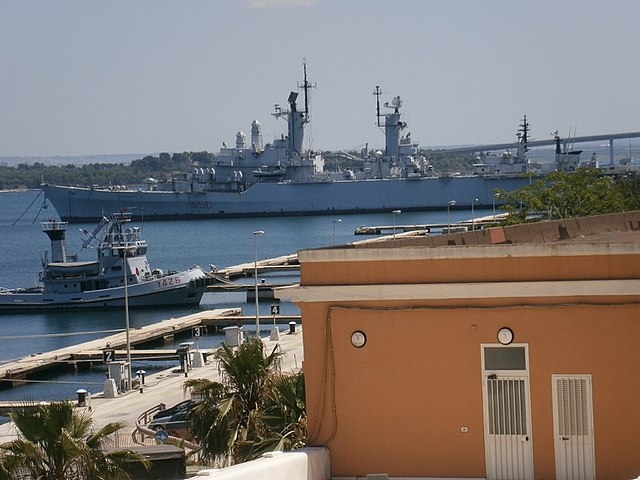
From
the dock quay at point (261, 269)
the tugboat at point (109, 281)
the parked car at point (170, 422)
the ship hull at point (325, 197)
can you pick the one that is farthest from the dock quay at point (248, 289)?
the ship hull at point (325, 197)

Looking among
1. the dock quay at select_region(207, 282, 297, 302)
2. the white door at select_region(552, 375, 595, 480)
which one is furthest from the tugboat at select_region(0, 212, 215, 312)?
the white door at select_region(552, 375, 595, 480)

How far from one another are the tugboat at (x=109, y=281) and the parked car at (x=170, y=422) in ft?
121

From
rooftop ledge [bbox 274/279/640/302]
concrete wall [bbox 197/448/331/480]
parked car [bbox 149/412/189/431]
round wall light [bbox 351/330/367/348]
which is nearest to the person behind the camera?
concrete wall [bbox 197/448/331/480]

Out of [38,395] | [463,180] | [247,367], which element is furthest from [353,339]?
[463,180]

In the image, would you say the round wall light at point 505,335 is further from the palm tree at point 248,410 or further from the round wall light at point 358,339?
the palm tree at point 248,410

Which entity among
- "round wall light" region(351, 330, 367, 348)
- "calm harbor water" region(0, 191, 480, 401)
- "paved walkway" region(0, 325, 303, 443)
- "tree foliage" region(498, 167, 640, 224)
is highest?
"round wall light" region(351, 330, 367, 348)

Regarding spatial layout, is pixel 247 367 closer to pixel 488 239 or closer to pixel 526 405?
pixel 488 239

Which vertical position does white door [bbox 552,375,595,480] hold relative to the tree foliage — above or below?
above

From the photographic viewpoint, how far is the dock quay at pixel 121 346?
37.8 m

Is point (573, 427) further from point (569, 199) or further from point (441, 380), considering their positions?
point (569, 199)

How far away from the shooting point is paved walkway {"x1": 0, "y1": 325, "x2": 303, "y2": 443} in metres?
23.7

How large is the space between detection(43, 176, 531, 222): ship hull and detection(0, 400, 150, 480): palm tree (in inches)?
5215

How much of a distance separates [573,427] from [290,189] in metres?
134

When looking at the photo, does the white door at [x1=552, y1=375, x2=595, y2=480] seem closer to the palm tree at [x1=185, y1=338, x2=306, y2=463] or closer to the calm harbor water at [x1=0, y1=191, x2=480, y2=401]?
the palm tree at [x1=185, y1=338, x2=306, y2=463]
